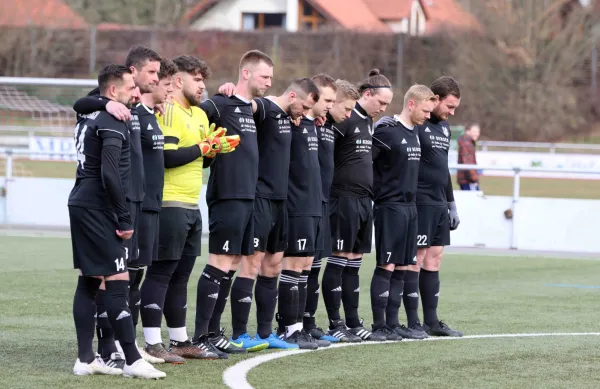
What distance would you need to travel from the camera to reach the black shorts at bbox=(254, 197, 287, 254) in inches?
339

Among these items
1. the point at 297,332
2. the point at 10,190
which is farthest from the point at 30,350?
the point at 10,190

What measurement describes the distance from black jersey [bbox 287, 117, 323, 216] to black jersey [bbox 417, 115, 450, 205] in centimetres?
140

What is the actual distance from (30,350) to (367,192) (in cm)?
300

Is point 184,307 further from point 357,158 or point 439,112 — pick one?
point 439,112

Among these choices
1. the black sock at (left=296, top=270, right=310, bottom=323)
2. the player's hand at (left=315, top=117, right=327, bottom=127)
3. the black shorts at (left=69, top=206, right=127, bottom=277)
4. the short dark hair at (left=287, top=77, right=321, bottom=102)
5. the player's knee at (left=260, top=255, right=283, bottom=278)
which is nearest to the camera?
the black shorts at (left=69, top=206, right=127, bottom=277)

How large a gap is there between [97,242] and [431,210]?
3.67 meters

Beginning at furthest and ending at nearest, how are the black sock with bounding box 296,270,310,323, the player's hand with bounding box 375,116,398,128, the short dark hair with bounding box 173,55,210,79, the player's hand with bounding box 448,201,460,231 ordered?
the player's hand with bounding box 448,201,460,231 → the player's hand with bounding box 375,116,398,128 → the black sock with bounding box 296,270,310,323 → the short dark hair with bounding box 173,55,210,79

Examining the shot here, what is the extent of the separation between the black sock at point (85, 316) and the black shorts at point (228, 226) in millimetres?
1168

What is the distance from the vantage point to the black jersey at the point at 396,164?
968 centimetres

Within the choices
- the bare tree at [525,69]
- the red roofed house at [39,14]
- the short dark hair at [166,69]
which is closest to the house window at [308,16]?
the red roofed house at [39,14]

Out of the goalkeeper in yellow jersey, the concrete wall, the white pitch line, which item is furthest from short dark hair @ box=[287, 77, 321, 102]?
the concrete wall

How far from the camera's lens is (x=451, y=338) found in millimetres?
9477

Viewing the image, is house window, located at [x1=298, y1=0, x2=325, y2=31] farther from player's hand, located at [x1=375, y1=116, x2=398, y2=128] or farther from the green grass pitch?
player's hand, located at [x1=375, y1=116, x2=398, y2=128]

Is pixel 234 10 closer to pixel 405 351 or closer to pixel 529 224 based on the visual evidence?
pixel 529 224
